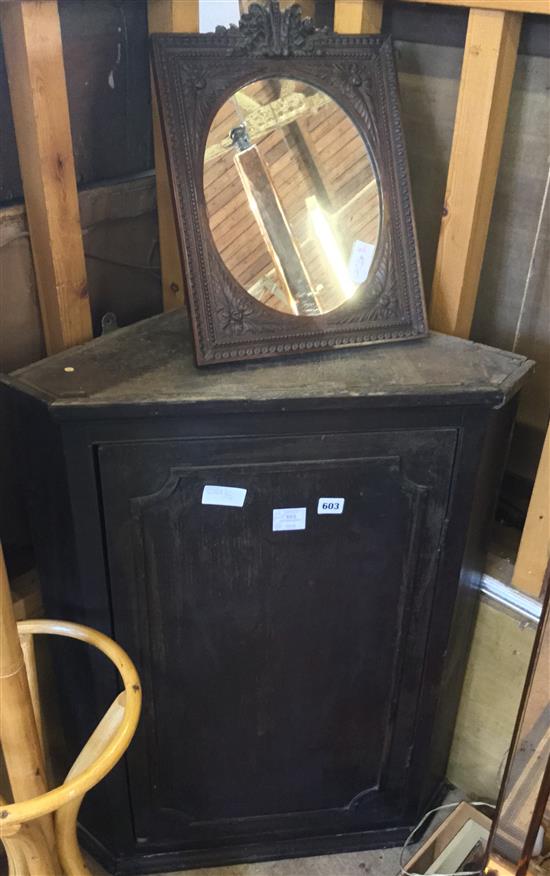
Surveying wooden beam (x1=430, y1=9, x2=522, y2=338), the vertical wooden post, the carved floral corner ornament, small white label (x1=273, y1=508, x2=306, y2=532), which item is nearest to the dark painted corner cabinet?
small white label (x1=273, y1=508, x2=306, y2=532)

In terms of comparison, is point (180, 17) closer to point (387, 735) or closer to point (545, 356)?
point (545, 356)

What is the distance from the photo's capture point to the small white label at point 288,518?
3.84 ft

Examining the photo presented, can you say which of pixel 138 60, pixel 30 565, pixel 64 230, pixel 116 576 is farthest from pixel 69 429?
pixel 138 60

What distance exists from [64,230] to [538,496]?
916mm

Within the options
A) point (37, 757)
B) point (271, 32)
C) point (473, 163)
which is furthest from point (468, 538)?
point (271, 32)

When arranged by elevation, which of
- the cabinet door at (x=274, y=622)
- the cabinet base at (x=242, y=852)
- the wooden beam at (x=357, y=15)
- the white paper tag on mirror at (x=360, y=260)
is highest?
the wooden beam at (x=357, y=15)

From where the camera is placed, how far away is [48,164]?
1.16m

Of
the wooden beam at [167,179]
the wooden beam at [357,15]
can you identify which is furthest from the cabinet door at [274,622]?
the wooden beam at [357,15]

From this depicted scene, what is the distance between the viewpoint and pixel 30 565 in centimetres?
143

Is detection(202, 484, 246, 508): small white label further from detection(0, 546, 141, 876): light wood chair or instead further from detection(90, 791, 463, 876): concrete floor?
detection(90, 791, 463, 876): concrete floor

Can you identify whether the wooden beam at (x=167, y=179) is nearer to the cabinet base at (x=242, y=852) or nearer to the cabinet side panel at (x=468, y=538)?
the cabinet side panel at (x=468, y=538)

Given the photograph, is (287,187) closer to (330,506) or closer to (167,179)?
(167,179)

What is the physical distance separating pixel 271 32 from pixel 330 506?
726 mm

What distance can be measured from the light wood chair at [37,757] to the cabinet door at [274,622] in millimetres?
171
